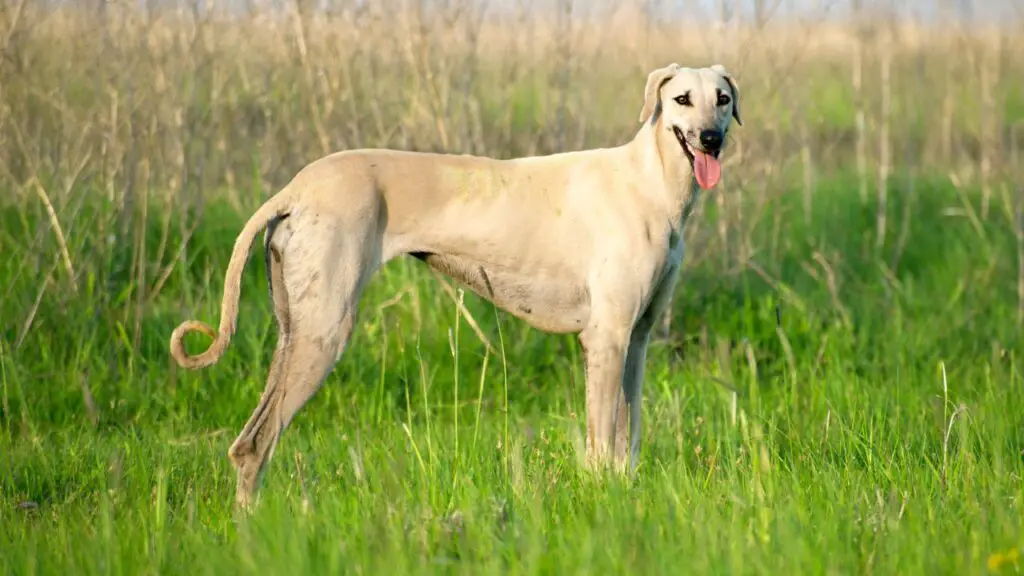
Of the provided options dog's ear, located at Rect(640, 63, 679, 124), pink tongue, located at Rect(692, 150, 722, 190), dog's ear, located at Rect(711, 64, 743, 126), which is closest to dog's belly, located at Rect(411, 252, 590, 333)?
pink tongue, located at Rect(692, 150, 722, 190)

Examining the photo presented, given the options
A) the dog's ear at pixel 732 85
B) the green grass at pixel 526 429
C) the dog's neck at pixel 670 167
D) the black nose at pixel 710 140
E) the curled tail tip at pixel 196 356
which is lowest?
the green grass at pixel 526 429

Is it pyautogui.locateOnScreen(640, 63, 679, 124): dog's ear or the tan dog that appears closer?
the tan dog

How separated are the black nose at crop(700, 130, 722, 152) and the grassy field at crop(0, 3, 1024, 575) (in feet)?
2.58

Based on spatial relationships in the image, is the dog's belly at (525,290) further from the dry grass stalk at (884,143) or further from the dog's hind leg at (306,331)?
the dry grass stalk at (884,143)

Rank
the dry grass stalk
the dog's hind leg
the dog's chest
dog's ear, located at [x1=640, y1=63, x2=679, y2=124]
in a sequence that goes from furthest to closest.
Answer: the dry grass stalk < dog's ear, located at [x1=640, y1=63, x2=679, y2=124] < the dog's chest < the dog's hind leg

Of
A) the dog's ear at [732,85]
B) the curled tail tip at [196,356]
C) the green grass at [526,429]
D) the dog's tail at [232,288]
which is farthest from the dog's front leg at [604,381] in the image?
the curled tail tip at [196,356]

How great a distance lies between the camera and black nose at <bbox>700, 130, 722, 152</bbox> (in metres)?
4.51

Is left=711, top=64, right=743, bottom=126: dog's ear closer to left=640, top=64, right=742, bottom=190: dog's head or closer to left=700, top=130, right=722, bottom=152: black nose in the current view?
left=640, top=64, right=742, bottom=190: dog's head

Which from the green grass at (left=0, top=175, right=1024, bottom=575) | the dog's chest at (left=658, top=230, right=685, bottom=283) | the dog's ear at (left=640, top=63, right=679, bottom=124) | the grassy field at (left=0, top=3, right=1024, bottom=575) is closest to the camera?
the green grass at (left=0, top=175, right=1024, bottom=575)

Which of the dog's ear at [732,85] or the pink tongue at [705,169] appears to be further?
the dog's ear at [732,85]

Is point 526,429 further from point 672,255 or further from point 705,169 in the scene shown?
point 705,169

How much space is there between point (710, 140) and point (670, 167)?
25 centimetres

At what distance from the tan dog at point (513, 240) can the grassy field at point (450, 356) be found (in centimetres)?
26

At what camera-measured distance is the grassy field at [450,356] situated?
338 centimetres
